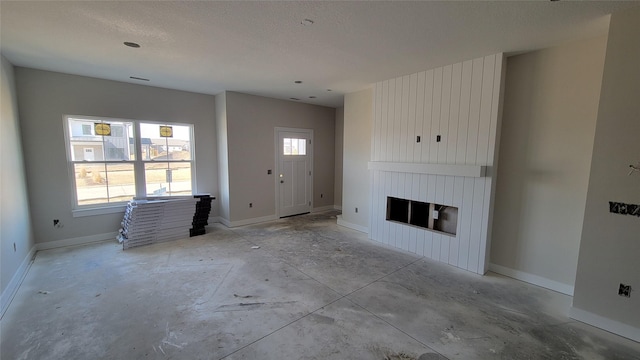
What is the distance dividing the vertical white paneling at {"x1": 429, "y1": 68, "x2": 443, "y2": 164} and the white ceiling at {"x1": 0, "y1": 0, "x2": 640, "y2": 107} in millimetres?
217

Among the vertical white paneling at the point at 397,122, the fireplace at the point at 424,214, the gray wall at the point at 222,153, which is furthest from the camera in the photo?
the gray wall at the point at 222,153

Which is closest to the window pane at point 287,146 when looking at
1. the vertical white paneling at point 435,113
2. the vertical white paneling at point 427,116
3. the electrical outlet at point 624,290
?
the vertical white paneling at point 427,116

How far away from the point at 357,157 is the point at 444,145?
189cm

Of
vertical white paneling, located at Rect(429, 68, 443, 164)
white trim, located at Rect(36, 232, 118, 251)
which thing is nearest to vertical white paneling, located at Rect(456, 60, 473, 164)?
vertical white paneling, located at Rect(429, 68, 443, 164)

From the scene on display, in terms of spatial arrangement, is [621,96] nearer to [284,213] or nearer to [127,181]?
[284,213]

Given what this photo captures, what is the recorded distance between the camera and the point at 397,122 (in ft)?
13.9

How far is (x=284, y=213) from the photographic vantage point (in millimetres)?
6293

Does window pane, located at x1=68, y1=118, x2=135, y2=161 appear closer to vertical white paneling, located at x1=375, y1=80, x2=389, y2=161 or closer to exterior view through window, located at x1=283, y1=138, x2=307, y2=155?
exterior view through window, located at x1=283, y1=138, x2=307, y2=155

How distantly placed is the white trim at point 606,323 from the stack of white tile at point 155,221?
17.7ft

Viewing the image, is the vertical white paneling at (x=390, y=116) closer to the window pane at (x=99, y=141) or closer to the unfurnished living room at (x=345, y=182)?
the unfurnished living room at (x=345, y=182)

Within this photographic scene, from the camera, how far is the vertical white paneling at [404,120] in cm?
407

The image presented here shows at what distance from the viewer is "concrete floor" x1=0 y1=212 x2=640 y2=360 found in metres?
2.10

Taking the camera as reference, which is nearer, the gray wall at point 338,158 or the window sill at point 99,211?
the window sill at point 99,211

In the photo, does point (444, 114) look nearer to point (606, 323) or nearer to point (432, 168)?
point (432, 168)
